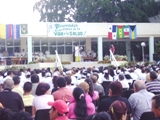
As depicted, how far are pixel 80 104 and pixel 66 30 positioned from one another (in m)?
22.6

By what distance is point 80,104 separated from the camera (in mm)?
5363

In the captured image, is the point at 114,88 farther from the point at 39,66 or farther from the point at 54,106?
the point at 39,66

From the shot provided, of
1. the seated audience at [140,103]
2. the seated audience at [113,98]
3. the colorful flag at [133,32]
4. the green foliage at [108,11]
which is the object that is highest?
the green foliage at [108,11]

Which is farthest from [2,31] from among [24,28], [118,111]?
[118,111]

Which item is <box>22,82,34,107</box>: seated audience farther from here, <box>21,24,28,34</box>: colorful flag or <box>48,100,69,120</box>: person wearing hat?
<box>21,24,28,34</box>: colorful flag

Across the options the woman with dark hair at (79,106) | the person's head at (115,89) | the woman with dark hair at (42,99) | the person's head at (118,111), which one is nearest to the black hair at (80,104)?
the woman with dark hair at (79,106)

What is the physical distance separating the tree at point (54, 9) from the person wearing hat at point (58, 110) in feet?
127

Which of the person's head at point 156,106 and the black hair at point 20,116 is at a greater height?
the black hair at point 20,116

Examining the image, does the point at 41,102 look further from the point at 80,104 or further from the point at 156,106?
the point at 156,106

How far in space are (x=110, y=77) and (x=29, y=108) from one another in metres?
5.61

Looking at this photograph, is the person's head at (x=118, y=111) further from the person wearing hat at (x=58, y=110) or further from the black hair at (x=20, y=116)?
the black hair at (x=20, y=116)

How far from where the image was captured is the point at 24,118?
3.14m

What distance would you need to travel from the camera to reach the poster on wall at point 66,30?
90.1 ft

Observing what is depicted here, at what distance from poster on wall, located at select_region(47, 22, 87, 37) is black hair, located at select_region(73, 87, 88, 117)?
73.1 ft
